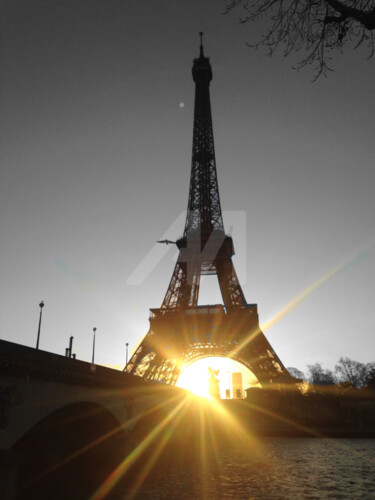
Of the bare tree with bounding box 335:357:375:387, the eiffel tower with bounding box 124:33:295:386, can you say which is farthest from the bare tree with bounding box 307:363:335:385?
the eiffel tower with bounding box 124:33:295:386

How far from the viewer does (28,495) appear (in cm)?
1578

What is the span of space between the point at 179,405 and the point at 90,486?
2248cm

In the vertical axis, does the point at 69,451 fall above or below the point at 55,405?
below

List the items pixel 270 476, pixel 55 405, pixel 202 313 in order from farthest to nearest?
1. pixel 202 313
2. pixel 270 476
3. pixel 55 405

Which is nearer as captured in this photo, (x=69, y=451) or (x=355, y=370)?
(x=69, y=451)

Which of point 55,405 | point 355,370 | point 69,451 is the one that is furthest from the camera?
point 355,370

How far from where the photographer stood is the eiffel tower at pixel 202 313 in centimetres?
4400

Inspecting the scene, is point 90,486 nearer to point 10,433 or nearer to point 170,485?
point 170,485

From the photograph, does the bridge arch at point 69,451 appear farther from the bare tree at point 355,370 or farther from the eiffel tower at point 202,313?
the bare tree at point 355,370

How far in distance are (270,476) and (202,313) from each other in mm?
30891

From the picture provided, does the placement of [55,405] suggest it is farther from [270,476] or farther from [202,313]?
[202,313]

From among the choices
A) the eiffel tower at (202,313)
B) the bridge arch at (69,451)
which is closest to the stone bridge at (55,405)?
the bridge arch at (69,451)

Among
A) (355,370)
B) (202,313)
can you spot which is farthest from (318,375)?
(202,313)

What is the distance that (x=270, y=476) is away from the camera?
Result: 16922mm
